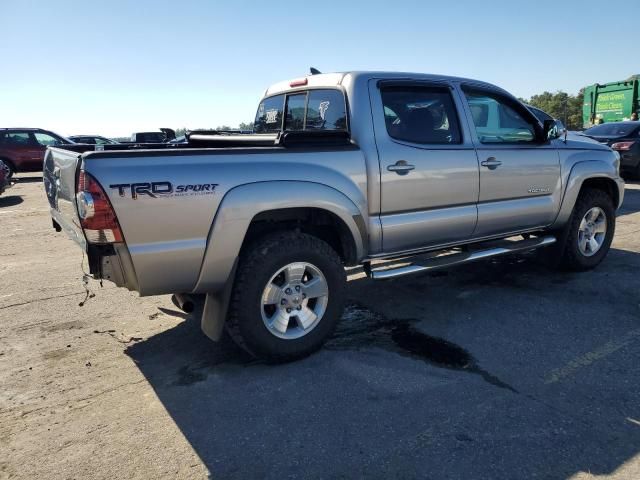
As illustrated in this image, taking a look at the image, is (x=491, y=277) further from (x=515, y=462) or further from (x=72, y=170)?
(x=72, y=170)

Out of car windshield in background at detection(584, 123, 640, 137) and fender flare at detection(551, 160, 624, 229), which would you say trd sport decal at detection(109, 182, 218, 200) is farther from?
car windshield in background at detection(584, 123, 640, 137)

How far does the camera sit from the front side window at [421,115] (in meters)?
4.01

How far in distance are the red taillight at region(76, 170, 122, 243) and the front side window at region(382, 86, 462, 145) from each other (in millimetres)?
2107

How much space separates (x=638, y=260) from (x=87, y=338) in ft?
19.5

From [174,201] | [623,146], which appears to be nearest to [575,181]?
[174,201]

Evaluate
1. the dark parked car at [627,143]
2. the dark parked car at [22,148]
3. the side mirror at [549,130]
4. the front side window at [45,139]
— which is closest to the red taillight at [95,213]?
the side mirror at [549,130]

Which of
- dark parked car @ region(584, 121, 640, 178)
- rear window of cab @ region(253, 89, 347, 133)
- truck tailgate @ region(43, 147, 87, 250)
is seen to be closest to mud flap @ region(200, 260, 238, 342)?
truck tailgate @ region(43, 147, 87, 250)

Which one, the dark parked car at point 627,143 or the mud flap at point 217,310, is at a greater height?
the dark parked car at point 627,143

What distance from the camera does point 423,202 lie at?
405 cm

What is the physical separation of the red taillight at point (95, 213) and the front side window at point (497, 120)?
3121mm

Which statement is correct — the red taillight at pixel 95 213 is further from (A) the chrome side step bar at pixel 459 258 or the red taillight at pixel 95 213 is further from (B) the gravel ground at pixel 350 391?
(A) the chrome side step bar at pixel 459 258

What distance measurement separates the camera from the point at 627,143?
13.1m

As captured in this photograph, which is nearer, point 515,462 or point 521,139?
point 515,462

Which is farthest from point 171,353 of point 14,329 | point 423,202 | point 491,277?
point 491,277
